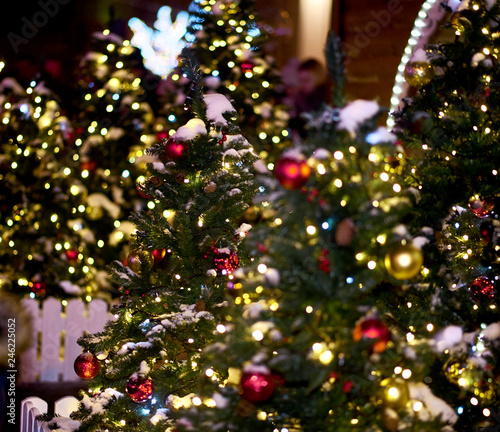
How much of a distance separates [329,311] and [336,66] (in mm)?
792

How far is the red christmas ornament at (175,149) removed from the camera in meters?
2.88

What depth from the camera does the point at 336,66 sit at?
1.87 m

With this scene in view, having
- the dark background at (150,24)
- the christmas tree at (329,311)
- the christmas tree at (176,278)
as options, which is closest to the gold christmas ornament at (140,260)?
the christmas tree at (176,278)

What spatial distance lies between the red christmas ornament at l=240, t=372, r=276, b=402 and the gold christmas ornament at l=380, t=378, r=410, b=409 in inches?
14.3

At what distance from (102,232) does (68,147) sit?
1.20 metres

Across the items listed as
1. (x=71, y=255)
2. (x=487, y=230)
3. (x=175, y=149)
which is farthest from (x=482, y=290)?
(x=71, y=255)

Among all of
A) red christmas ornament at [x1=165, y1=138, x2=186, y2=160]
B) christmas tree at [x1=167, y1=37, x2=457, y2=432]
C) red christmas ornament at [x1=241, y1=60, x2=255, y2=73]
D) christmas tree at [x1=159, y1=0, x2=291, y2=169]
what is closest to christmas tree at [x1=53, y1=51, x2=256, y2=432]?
red christmas ornament at [x1=165, y1=138, x2=186, y2=160]

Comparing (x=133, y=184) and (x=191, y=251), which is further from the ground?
(x=133, y=184)

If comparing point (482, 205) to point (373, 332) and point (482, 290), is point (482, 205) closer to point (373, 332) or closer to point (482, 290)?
point (482, 290)

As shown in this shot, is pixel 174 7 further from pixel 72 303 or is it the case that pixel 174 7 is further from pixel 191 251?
pixel 191 251

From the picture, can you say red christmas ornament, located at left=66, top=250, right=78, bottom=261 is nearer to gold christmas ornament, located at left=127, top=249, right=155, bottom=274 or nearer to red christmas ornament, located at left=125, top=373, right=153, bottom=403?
gold christmas ornament, located at left=127, top=249, right=155, bottom=274

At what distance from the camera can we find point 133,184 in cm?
651

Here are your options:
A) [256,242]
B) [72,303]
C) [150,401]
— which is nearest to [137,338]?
[150,401]

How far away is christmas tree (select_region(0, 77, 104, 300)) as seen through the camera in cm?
595
